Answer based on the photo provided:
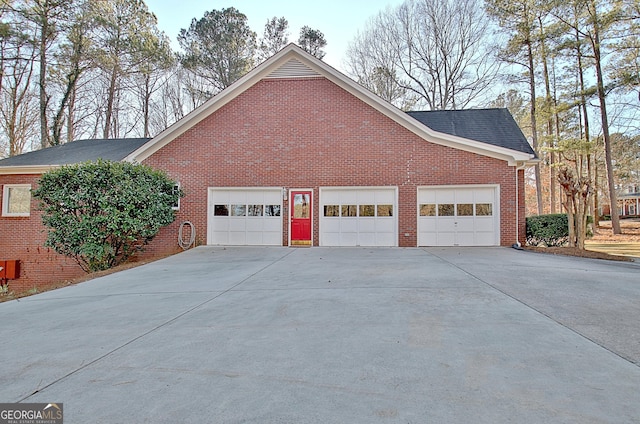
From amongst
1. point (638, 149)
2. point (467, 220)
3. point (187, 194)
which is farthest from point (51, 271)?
point (638, 149)

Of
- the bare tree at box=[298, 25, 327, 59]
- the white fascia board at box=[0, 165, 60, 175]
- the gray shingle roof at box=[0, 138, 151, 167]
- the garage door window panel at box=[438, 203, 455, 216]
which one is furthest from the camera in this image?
the bare tree at box=[298, 25, 327, 59]

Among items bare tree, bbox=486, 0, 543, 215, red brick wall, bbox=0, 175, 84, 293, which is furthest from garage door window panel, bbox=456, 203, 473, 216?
red brick wall, bbox=0, 175, 84, 293

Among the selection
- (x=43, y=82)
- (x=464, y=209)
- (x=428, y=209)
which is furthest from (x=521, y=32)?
(x=43, y=82)

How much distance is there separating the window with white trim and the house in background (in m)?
0.19

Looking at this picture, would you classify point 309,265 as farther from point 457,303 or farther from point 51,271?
point 51,271

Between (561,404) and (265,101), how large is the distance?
37.4 feet

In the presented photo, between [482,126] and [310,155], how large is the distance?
6937 millimetres

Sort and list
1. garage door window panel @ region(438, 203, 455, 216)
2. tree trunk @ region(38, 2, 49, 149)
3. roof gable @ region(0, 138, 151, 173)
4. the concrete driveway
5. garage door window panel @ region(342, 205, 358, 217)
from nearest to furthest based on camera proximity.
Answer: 1. the concrete driveway
2. garage door window panel @ region(438, 203, 455, 216)
3. garage door window panel @ region(342, 205, 358, 217)
4. roof gable @ region(0, 138, 151, 173)
5. tree trunk @ region(38, 2, 49, 149)

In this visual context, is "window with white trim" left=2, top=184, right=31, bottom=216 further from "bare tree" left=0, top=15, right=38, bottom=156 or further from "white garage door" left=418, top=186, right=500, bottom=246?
"white garage door" left=418, top=186, right=500, bottom=246

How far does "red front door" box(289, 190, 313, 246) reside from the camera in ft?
36.9

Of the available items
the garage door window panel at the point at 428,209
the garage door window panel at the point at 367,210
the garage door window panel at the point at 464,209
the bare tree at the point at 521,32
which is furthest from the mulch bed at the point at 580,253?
the bare tree at the point at 521,32

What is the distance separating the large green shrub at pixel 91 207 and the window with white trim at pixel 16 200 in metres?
4.66

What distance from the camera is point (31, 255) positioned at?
11711 mm

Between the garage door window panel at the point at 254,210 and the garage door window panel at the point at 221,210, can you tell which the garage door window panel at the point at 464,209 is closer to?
the garage door window panel at the point at 254,210
